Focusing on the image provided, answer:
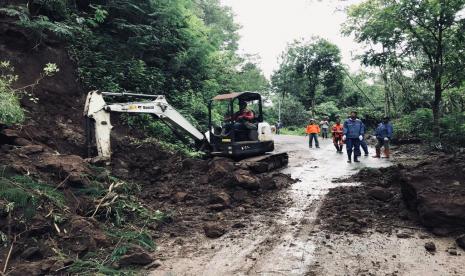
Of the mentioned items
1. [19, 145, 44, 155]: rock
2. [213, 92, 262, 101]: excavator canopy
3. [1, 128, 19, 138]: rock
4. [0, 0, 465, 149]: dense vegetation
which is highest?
[0, 0, 465, 149]: dense vegetation

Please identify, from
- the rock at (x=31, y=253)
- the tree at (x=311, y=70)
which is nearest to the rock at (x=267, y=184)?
the rock at (x=31, y=253)

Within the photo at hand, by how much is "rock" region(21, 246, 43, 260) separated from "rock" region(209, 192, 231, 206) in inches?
131

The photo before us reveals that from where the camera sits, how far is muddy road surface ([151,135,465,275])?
15.0 feet

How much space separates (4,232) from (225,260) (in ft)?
9.25

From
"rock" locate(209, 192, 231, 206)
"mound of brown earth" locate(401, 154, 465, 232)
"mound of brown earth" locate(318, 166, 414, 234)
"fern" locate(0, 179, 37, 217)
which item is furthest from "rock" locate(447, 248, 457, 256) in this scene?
"fern" locate(0, 179, 37, 217)

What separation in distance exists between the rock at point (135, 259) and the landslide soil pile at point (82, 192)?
0.01m

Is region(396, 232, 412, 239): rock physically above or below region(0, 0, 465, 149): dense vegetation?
below

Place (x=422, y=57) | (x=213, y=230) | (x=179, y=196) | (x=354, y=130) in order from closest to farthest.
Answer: (x=213, y=230) < (x=179, y=196) < (x=354, y=130) < (x=422, y=57)

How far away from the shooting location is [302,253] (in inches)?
199

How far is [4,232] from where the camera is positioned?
4.72 metres

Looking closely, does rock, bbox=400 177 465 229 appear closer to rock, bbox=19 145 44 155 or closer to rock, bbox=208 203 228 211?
rock, bbox=208 203 228 211

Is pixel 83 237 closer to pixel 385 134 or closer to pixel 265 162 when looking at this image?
pixel 265 162

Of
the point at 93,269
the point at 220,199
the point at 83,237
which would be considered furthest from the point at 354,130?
the point at 93,269

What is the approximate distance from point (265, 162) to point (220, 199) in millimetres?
4644
